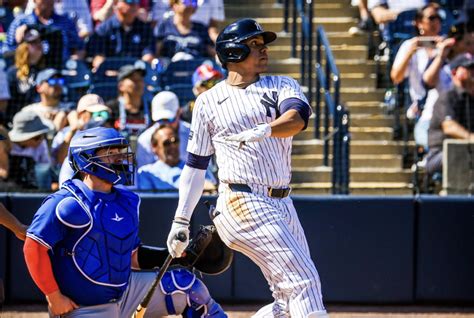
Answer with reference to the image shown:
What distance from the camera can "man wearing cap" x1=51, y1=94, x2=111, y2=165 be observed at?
7.81m

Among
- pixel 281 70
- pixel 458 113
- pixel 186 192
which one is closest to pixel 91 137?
pixel 186 192

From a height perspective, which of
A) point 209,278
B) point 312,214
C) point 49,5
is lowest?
point 209,278

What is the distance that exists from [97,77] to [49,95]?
604 millimetres

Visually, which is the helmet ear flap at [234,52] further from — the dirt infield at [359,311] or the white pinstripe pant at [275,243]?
the dirt infield at [359,311]

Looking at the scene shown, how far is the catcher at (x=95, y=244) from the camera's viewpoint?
4969mm

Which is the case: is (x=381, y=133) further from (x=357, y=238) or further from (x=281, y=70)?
(x=357, y=238)

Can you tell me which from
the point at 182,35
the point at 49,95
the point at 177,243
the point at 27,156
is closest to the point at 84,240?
the point at 177,243

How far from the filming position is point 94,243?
504cm

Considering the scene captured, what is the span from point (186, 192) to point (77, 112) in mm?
3149

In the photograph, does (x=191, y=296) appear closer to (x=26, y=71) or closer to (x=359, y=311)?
(x=359, y=311)

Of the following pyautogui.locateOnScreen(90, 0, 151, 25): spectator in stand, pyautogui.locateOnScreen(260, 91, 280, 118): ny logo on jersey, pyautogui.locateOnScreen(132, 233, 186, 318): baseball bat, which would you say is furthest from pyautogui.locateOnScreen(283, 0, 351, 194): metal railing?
pyautogui.locateOnScreen(132, 233, 186, 318): baseball bat

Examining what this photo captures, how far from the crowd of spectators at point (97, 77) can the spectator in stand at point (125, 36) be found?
10 mm

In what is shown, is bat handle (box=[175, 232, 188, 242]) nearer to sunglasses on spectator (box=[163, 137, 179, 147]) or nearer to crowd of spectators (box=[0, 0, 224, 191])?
crowd of spectators (box=[0, 0, 224, 191])

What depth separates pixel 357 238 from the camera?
7.78 meters
